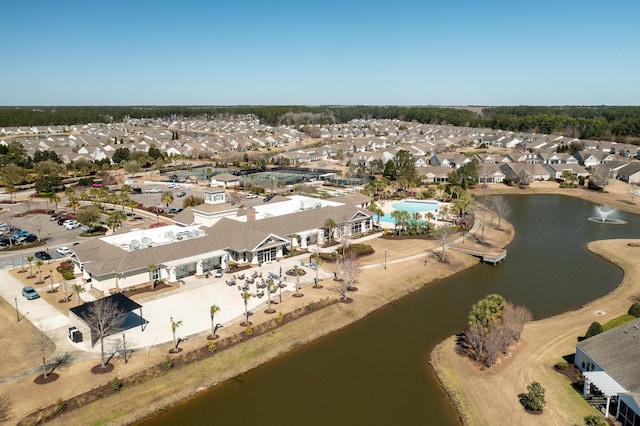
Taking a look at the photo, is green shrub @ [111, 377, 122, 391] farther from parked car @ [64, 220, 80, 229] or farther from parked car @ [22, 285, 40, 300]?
parked car @ [64, 220, 80, 229]

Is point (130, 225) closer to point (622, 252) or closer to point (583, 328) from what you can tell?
point (583, 328)

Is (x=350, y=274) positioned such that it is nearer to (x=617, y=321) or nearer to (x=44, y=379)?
(x=617, y=321)

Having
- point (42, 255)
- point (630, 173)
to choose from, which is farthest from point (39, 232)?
point (630, 173)

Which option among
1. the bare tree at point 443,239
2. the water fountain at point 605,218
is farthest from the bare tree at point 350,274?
the water fountain at point 605,218

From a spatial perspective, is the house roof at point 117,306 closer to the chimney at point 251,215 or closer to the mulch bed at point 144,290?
the mulch bed at point 144,290

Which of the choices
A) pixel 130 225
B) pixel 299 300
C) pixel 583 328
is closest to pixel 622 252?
pixel 583 328

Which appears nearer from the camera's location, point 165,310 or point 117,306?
point 117,306
